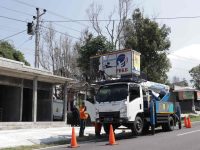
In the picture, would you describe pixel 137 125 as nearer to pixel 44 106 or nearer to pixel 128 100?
pixel 128 100

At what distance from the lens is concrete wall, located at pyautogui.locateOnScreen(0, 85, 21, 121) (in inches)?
927

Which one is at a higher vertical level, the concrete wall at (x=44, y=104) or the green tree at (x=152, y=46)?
the green tree at (x=152, y=46)

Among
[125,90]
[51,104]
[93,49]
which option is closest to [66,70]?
[93,49]

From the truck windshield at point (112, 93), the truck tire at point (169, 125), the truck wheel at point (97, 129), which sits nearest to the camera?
the truck windshield at point (112, 93)

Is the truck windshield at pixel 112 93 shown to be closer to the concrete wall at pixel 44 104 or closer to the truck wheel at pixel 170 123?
the truck wheel at pixel 170 123

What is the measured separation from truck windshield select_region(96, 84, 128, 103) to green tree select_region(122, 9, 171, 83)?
19342mm

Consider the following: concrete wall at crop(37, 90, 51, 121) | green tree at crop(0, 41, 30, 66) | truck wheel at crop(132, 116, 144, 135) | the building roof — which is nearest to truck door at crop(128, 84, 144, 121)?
truck wheel at crop(132, 116, 144, 135)

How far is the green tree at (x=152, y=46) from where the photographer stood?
37969 millimetres

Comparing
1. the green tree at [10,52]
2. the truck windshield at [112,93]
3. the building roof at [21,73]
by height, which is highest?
the green tree at [10,52]

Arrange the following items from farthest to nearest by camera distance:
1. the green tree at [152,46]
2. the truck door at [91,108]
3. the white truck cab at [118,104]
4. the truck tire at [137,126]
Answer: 1. the green tree at [152,46]
2. the truck door at [91,108]
3. the truck tire at [137,126]
4. the white truck cab at [118,104]

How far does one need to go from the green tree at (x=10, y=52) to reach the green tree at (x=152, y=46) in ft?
38.9

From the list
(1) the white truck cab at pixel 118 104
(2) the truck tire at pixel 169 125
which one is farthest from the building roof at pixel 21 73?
(2) the truck tire at pixel 169 125

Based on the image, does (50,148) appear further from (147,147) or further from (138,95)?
(138,95)

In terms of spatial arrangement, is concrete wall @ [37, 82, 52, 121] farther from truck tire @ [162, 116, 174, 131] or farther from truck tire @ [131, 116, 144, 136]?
truck tire @ [131, 116, 144, 136]
